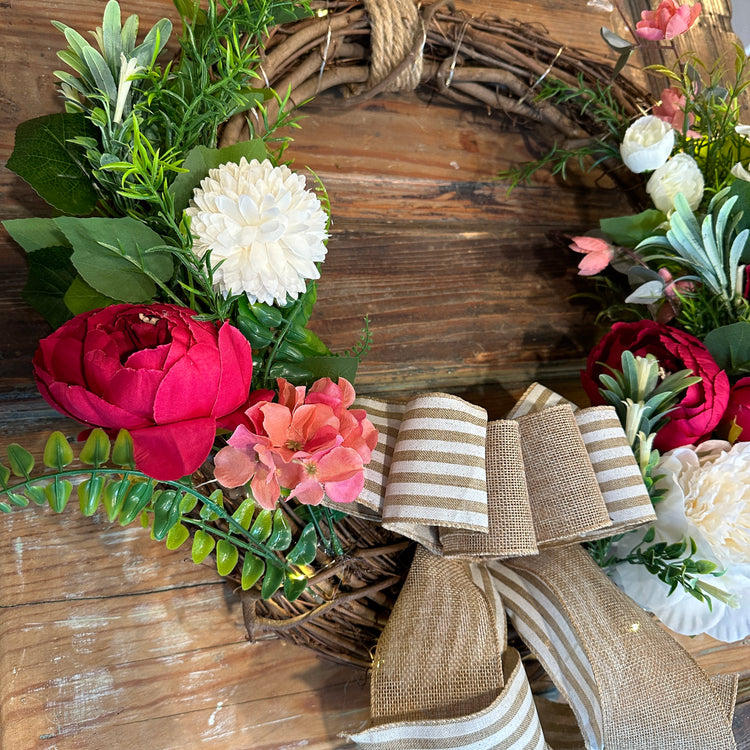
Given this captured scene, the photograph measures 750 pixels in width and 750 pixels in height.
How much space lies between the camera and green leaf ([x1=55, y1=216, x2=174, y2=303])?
535 mm

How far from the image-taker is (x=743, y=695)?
0.92 metres

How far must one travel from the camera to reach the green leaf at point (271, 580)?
59cm

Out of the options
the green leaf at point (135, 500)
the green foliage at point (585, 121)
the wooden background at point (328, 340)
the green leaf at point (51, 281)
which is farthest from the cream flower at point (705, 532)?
the green leaf at point (51, 281)

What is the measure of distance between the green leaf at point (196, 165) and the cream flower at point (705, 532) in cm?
60

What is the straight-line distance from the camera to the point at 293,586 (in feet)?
2.01

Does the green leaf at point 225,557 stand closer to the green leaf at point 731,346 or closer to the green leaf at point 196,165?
the green leaf at point 196,165

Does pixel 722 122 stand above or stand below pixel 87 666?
above

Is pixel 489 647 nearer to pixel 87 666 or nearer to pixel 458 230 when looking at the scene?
pixel 87 666

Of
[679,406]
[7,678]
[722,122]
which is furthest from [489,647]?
[722,122]

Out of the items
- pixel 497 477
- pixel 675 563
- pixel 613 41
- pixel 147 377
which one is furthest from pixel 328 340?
pixel 613 41

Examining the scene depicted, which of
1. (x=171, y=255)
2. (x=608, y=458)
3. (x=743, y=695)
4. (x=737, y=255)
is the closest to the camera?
(x=171, y=255)

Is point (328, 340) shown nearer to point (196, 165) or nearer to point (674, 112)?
point (196, 165)

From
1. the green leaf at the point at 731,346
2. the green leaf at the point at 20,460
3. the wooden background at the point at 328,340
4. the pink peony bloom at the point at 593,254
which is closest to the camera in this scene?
the green leaf at the point at 20,460

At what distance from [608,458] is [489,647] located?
245 mm
